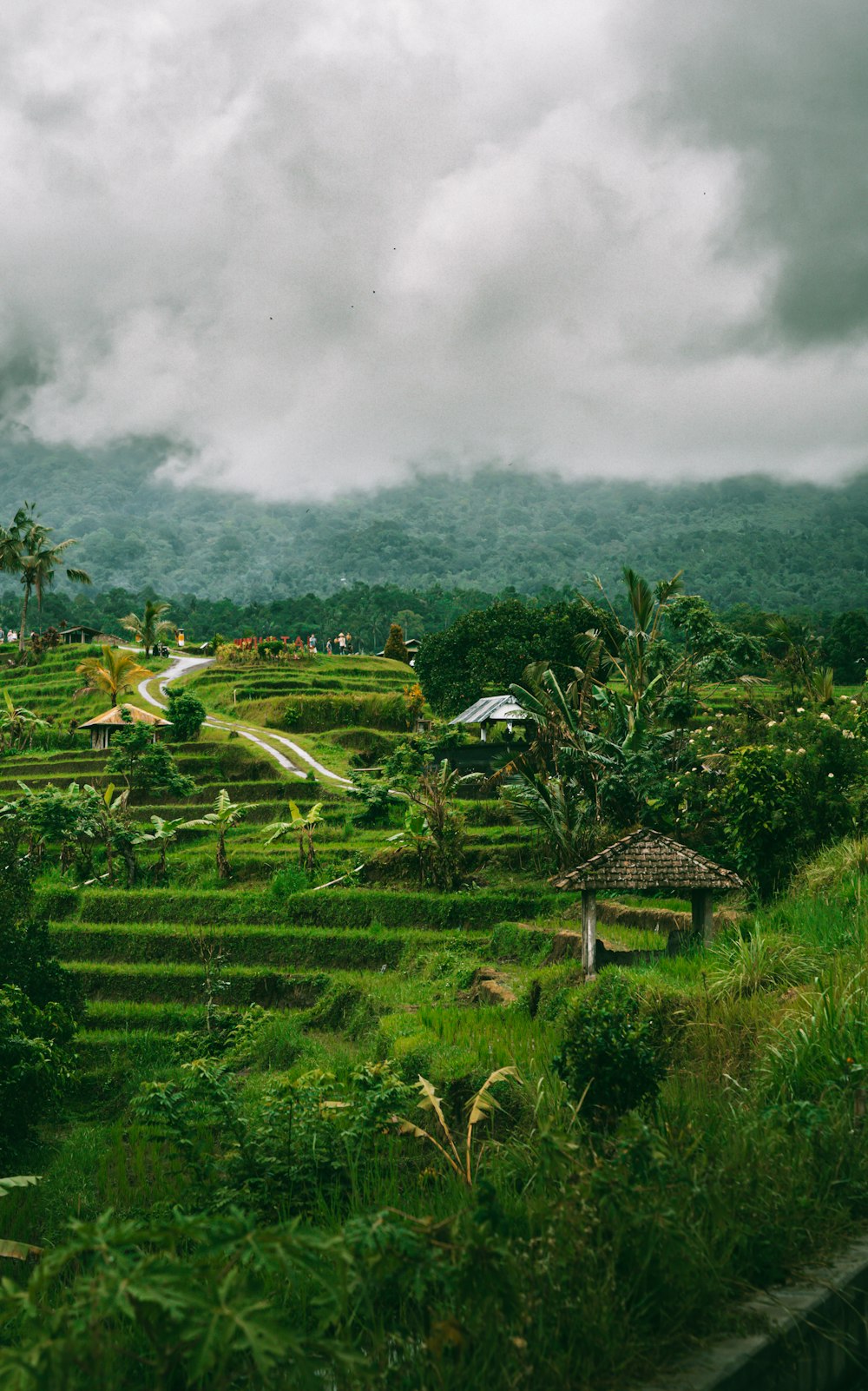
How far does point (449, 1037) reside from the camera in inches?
453

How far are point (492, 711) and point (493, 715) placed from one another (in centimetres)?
30

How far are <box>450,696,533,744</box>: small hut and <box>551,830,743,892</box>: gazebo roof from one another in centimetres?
2029

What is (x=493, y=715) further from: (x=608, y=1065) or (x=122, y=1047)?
(x=608, y=1065)

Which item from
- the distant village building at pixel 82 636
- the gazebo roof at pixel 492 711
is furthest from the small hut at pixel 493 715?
the distant village building at pixel 82 636

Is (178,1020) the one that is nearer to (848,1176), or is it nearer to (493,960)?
(493,960)

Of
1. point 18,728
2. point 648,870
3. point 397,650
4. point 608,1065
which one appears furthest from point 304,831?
point 397,650

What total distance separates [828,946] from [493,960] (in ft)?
33.3

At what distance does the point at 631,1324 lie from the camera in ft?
12.1

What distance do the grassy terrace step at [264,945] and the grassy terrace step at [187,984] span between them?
0.53 metres

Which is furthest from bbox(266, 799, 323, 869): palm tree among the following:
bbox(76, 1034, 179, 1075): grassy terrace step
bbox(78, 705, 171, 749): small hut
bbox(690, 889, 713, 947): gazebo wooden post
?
bbox(78, 705, 171, 749): small hut

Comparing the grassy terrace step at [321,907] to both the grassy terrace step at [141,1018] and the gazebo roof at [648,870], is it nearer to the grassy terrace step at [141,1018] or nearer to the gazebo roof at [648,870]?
the grassy terrace step at [141,1018]

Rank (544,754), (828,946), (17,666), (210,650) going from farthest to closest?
(210,650) < (17,666) < (544,754) < (828,946)

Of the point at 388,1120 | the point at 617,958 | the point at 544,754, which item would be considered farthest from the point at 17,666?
the point at 388,1120

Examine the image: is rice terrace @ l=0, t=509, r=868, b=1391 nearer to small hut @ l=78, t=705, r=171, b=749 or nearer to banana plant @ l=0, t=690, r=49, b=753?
small hut @ l=78, t=705, r=171, b=749
